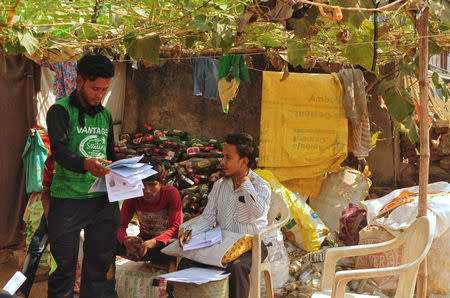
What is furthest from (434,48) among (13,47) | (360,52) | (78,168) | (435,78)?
(13,47)

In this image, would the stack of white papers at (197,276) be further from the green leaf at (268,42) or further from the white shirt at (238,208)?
the green leaf at (268,42)

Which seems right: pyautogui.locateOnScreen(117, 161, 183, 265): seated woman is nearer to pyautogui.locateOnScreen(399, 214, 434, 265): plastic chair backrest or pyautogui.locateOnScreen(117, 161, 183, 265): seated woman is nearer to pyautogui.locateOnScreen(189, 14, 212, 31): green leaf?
pyautogui.locateOnScreen(189, 14, 212, 31): green leaf

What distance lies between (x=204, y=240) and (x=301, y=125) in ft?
9.65

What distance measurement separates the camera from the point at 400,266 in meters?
2.88

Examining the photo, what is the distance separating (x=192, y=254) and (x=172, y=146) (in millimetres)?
4415

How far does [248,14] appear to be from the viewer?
3291 millimetres

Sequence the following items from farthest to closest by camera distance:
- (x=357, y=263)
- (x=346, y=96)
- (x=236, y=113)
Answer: (x=236, y=113)
(x=346, y=96)
(x=357, y=263)

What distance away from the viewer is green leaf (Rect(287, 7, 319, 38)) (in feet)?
10.4

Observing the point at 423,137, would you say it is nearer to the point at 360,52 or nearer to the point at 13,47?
the point at 360,52

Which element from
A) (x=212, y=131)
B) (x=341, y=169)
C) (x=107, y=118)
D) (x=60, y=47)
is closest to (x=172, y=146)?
(x=212, y=131)

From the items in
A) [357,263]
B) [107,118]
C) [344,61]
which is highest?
[344,61]

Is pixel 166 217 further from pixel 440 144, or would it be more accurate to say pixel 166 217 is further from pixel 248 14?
pixel 440 144

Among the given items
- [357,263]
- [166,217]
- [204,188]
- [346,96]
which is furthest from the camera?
[204,188]

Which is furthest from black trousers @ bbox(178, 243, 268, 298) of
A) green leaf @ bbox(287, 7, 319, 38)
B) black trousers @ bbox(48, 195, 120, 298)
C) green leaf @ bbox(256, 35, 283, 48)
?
green leaf @ bbox(256, 35, 283, 48)
